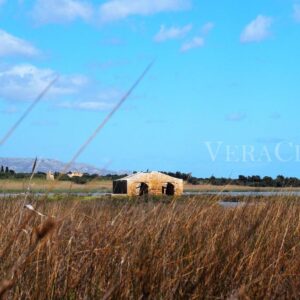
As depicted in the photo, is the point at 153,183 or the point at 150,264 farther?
the point at 153,183

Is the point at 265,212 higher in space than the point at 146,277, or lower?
higher

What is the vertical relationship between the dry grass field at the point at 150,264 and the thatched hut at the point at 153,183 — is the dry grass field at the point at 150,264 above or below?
below

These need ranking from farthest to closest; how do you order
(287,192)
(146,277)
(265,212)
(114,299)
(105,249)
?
(287,192) → (265,212) → (105,249) → (146,277) → (114,299)

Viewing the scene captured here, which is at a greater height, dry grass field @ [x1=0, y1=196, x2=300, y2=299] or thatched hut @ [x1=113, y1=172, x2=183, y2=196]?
thatched hut @ [x1=113, y1=172, x2=183, y2=196]

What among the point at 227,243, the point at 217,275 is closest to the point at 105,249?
the point at 217,275

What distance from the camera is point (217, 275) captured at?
376cm

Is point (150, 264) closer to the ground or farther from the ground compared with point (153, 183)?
closer to the ground

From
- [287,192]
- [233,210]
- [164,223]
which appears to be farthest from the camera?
[287,192]

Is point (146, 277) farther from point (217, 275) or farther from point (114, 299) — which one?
point (217, 275)

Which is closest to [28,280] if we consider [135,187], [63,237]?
[63,237]

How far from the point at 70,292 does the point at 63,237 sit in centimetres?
103

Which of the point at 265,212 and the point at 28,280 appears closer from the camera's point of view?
the point at 28,280

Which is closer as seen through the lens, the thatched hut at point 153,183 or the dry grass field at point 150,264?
the dry grass field at point 150,264

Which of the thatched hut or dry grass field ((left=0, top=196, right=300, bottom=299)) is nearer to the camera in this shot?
dry grass field ((left=0, top=196, right=300, bottom=299))
